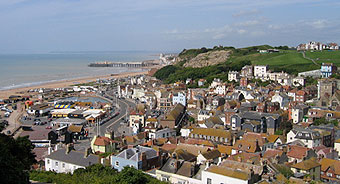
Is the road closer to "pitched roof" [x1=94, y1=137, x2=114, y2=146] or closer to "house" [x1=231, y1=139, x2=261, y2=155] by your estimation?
"pitched roof" [x1=94, y1=137, x2=114, y2=146]

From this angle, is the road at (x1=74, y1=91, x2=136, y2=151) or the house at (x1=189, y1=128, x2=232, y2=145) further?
the road at (x1=74, y1=91, x2=136, y2=151)

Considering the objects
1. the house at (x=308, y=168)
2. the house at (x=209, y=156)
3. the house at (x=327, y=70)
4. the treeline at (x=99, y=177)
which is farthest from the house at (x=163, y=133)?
the house at (x=327, y=70)

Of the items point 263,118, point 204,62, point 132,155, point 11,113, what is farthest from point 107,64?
point 132,155

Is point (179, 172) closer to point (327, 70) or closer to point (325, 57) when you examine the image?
point (327, 70)

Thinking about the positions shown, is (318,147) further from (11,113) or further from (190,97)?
→ (11,113)

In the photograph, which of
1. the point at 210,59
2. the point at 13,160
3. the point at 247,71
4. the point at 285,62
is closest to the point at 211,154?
the point at 13,160

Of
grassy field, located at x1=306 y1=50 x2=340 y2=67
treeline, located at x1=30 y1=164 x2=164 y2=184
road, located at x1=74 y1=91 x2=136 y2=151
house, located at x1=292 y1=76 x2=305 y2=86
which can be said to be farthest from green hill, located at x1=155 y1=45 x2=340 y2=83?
treeline, located at x1=30 y1=164 x2=164 y2=184

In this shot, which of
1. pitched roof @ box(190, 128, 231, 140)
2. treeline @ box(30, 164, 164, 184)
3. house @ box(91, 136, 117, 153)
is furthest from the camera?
pitched roof @ box(190, 128, 231, 140)

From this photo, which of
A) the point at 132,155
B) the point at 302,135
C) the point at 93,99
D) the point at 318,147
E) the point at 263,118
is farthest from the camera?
the point at 93,99
